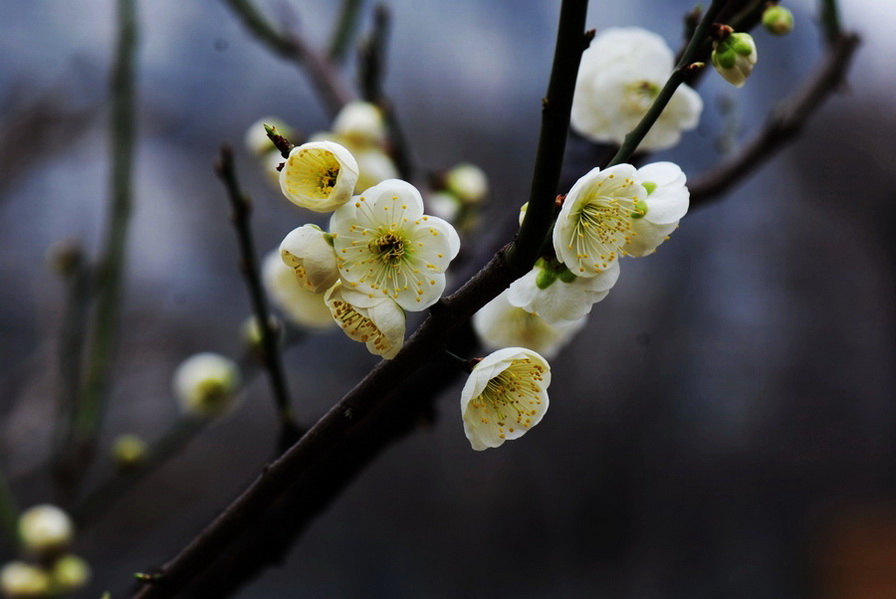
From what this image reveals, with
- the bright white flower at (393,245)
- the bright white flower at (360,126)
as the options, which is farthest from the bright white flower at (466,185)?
the bright white flower at (393,245)

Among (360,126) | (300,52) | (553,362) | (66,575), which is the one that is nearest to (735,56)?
(360,126)

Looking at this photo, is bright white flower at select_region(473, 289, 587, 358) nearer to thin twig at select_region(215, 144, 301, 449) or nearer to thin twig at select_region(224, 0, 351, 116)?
thin twig at select_region(215, 144, 301, 449)

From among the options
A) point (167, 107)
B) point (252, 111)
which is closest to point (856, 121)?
point (252, 111)

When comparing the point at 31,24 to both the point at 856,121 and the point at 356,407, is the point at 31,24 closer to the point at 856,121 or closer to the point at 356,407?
the point at 356,407

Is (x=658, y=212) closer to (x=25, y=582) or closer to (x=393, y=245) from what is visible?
(x=393, y=245)

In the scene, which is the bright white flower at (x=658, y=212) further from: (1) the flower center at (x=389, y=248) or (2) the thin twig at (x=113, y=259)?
(2) the thin twig at (x=113, y=259)
